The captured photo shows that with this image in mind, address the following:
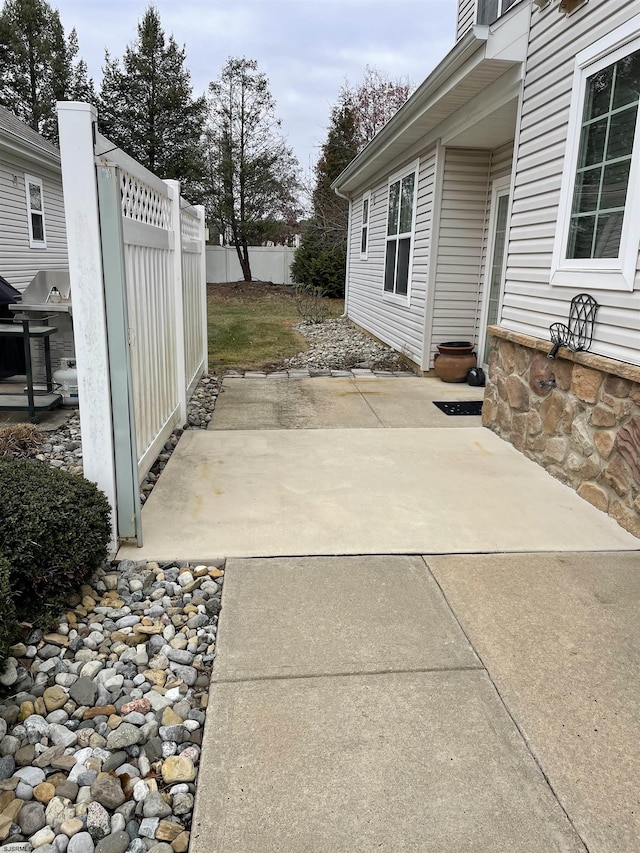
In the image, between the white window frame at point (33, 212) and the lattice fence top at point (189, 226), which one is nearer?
the lattice fence top at point (189, 226)

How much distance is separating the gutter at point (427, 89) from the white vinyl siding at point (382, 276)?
0.54 metres

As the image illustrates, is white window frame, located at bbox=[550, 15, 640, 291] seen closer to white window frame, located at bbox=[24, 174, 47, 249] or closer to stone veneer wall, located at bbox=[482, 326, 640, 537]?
stone veneer wall, located at bbox=[482, 326, 640, 537]

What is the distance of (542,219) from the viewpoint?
4.49m

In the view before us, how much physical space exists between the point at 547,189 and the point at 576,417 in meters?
1.65

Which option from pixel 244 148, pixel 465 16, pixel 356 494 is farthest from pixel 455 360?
pixel 244 148

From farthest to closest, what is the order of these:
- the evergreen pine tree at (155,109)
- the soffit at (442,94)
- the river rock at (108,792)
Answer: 1. the evergreen pine tree at (155,109)
2. the soffit at (442,94)
3. the river rock at (108,792)

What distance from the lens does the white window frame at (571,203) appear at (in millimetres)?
3369

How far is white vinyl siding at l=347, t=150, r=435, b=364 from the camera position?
307 inches

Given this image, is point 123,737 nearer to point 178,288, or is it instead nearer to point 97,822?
point 97,822

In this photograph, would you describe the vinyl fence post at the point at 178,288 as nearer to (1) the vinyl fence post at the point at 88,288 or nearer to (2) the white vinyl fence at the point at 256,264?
(1) the vinyl fence post at the point at 88,288

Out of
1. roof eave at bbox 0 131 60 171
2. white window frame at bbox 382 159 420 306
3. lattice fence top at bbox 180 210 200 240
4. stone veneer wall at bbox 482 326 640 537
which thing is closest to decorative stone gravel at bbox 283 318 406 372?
white window frame at bbox 382 159 420 306

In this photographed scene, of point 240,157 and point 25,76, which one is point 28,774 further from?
point 25,76

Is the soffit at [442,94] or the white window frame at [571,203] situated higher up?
the soffit at [442,94]

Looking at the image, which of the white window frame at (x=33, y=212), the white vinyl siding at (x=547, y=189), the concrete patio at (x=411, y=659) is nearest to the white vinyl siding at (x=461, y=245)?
the white vinyl siding at (x=547, y=189)
